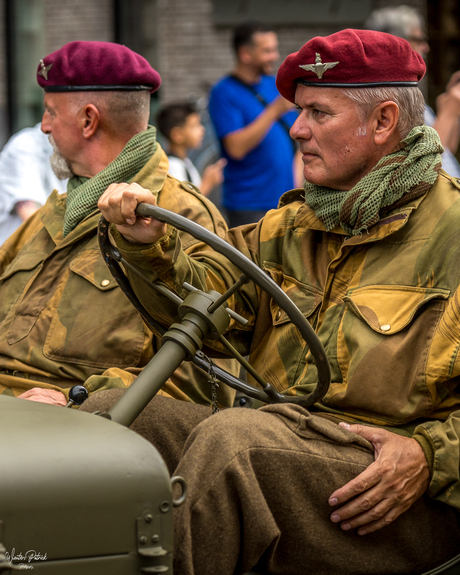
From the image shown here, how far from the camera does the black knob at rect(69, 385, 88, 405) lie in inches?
96.0

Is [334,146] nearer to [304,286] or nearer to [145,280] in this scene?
[304,286]

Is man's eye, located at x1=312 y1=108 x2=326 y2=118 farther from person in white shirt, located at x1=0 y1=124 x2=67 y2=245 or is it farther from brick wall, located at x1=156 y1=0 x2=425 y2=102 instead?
brick wall, located at x1=156 y1=0 x2=425 y2=102

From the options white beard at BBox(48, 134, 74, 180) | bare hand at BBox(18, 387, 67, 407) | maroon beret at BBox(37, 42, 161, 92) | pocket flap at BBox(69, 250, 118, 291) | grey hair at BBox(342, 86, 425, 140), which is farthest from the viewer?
white beard at BBox(48, 134, 74, 180)

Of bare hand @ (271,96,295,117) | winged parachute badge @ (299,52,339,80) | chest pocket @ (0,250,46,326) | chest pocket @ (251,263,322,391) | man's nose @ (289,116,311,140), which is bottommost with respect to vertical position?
bare hand @ (271,96,295,117)

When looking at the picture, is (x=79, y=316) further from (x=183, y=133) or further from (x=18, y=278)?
(x=183, y=133)

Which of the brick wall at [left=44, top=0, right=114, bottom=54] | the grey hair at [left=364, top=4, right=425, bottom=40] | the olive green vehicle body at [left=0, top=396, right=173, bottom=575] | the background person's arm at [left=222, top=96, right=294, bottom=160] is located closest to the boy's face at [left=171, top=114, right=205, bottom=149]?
the background person's arm at [left=222, top=96, right=294, bottom=160]

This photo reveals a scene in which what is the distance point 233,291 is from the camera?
1799 millimetres

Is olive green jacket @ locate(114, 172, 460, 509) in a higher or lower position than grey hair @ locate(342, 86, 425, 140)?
lower

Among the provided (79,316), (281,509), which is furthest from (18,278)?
(281,509)

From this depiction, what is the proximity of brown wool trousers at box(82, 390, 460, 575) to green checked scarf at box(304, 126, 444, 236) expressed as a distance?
555mm

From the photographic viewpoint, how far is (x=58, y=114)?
3221mm

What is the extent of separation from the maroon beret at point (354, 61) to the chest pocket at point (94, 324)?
0.90m

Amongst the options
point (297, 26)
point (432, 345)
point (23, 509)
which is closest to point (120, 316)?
point (432, 345)

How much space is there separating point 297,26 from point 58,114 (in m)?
7.16
